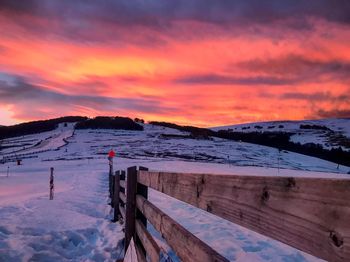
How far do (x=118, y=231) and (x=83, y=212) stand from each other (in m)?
2.65

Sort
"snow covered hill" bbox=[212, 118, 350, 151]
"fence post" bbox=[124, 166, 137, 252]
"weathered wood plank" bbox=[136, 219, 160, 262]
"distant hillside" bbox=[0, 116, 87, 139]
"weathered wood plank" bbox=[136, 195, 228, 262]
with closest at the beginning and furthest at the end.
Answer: "weathered wood plank" bbox=[136, 195, 228, 262]
"weathered wood plank" bbox=[136, 219, 160, 262]
"fence post" bbox=[124, 166, 137, 252]
"snow covered hill" bbox=[212, 118, 350, 151]
"distant hillside" bbox=[0, 116, 87, 139]

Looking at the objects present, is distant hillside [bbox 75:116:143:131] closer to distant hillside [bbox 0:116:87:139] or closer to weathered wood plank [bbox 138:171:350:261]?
Result: distant hillside [bbox 0:116:87:139]

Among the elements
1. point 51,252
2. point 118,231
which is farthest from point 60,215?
point 51,252

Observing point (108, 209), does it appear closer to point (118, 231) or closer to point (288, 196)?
point (118, 231)

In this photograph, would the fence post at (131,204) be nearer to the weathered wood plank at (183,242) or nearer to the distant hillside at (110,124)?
the weathered wood plank at (183,242)

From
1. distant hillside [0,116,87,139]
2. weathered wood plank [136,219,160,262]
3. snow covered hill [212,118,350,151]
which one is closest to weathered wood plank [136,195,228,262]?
weathered wood plank [136,219,160,262]

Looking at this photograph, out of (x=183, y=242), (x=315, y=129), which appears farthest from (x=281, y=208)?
(x=315, y=129)

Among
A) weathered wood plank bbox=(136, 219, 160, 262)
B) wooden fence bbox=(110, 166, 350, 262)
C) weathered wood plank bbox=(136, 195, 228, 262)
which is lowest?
weathered wood plank bbox=(136, 219, 160, 262)

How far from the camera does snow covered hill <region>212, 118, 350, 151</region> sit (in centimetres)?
10888

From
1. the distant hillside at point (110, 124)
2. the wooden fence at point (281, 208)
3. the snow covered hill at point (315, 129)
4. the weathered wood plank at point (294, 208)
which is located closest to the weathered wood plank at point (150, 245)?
the wooden fence at point (281, 208)

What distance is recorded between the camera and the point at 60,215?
9.46 metres

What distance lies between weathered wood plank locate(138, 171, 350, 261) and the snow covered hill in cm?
10225

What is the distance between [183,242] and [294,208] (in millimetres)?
1374

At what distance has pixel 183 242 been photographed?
103 inches
